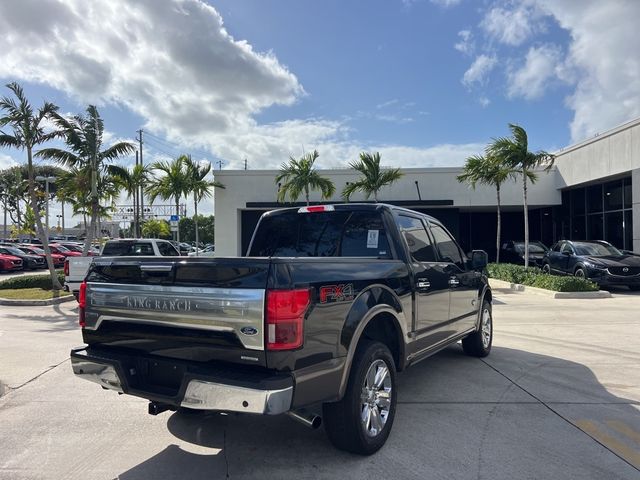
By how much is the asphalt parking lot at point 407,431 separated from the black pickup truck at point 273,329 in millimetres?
409

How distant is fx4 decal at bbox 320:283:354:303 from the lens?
3303mm

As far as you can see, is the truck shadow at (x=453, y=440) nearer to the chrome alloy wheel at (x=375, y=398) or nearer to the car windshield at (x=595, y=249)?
the chrome alloy wheel at (x=375, y=398)

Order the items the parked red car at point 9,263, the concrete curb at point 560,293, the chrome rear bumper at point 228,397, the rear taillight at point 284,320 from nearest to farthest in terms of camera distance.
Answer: the chrome rear bumper at point 228,397
the rear taillight at point 284,320
the concrete curb at point 560,293
the parked red car at point 9,263

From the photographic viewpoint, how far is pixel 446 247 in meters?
5.96

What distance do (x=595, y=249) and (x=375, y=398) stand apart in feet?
51.6

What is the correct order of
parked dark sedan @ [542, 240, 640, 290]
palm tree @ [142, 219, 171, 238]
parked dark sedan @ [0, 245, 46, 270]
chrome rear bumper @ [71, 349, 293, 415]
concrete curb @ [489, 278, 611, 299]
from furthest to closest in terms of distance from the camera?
palm tree @ [142, 219, 171, 238], parked dark sedan @ [0, 245, 46, 270], parked dark sedan @ [542, 240, 640, 290], concrete curb @ [489, 278, 611, 299], chrome rear bumper @ [71, 349, 293, 415]

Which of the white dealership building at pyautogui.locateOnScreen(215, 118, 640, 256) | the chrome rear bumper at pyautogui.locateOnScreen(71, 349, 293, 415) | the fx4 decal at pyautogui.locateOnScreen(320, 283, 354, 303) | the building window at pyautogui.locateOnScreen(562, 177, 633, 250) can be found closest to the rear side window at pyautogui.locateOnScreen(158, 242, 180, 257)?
the white dealership building at pyautogui.locateOnScreen(215, 118, 640, 256)

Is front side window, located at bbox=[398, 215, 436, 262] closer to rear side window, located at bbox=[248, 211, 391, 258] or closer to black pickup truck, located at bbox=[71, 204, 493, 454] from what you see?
black pickup truck, located at bbox=[71, 204, 493, 454]

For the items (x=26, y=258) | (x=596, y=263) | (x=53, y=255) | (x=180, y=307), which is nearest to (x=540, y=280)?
(x=596, y=263)

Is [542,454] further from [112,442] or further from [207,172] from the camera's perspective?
[207,172]

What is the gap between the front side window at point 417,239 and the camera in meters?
4.91

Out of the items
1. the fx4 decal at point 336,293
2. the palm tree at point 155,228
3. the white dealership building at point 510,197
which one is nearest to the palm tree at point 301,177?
the white dealership building at point 510,197

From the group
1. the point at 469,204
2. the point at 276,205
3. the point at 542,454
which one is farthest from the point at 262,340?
the point at 469,204

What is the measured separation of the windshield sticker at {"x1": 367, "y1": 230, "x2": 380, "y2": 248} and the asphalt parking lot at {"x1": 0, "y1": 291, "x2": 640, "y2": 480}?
1677 mm
